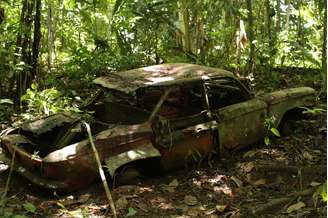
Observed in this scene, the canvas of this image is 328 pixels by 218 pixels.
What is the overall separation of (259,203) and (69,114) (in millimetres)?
2993

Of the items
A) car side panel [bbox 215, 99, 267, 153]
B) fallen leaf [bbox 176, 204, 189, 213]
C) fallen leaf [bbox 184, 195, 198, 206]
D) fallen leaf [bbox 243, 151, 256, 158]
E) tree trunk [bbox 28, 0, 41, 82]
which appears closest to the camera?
fallen leaf [bbox 176, 204, 189, 213]

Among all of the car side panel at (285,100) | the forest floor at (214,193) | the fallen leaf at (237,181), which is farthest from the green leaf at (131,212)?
the car side panel at (285,100)

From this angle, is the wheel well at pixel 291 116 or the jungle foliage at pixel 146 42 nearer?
the wheel well at pixel 291 116

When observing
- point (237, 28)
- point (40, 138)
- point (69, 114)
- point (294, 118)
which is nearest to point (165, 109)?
point (69, 114)

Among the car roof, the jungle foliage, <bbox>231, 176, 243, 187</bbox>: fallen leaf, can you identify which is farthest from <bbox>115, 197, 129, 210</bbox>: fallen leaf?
the jungle foliage

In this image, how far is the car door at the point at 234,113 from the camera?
20.8 ft

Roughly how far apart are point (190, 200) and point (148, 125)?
43.0 inches

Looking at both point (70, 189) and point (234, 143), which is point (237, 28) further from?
point (70, 189)

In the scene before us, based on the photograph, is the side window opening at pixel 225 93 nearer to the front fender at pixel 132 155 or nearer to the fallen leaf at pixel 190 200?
the front fender at pixel 132 155

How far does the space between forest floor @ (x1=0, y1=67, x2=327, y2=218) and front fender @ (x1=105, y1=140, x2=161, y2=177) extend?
1.14ft

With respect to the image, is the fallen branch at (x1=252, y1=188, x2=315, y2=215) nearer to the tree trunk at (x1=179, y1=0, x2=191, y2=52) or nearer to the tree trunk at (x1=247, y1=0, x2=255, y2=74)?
the tree trunk at (x1=247, y1=0, x2=255, y2=74)

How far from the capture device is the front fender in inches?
209

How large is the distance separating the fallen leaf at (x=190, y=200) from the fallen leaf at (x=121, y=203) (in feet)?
2.35

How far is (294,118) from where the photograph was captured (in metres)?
7.51
